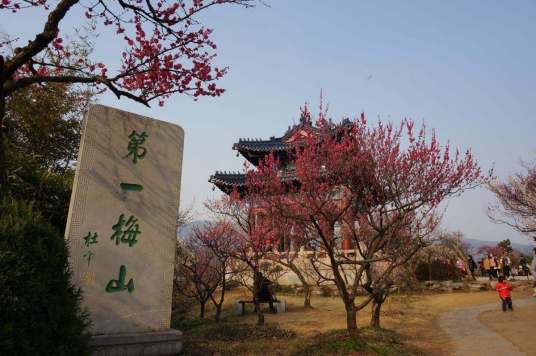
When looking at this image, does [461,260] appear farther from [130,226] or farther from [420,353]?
[130,226]

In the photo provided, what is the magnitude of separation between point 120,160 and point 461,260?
2388 cm

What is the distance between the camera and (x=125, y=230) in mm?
4574

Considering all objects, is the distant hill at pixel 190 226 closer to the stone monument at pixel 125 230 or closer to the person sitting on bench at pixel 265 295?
the person sitting on bench at pixel 265 295

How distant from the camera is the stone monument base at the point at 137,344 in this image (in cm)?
404

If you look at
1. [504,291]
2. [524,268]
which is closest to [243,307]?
[504,291]

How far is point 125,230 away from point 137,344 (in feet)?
4.53

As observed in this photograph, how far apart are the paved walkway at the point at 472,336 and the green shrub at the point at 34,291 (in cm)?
667

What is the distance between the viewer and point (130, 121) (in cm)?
488

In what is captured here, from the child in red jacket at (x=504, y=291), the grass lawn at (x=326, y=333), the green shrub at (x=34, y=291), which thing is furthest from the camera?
the child in red jacket at (x=504, y=291)

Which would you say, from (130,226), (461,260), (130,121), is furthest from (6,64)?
(461,260)

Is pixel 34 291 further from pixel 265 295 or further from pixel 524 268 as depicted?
pixel 524 268

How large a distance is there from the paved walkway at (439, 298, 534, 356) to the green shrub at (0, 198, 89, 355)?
21.9 feet

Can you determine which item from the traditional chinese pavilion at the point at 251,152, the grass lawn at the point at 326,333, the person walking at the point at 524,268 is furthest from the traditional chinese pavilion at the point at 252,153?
the person walking at the point at 524,268

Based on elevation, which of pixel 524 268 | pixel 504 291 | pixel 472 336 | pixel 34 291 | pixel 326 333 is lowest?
pixel 472 336
